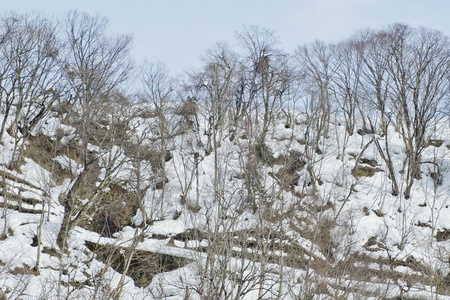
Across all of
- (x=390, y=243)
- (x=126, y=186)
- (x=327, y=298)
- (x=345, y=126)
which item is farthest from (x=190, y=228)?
(x=345, y=126)

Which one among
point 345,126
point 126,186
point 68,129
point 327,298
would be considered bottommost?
point 327,298

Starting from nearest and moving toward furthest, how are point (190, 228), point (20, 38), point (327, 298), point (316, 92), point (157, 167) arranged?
point (327, 298)
point (190, 228)
point (20, 38)
point (157, 167)
point (316, 92)

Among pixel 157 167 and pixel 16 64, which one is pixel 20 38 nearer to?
pixel 16 64

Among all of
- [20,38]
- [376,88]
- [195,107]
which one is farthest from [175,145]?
[376,88]

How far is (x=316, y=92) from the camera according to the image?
35.7 meters

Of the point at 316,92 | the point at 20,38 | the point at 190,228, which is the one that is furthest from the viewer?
the point at 316,92

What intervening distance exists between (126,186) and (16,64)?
32.8 feet

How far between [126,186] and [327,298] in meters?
15.1

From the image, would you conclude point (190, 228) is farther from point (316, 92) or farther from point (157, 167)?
point (316, 92)

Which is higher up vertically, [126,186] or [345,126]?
[345,126]

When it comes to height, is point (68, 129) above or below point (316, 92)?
below

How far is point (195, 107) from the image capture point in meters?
34.7

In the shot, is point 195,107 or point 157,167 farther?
point 195,107

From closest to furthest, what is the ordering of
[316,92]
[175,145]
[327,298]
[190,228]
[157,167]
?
[327,298], [190,228], [157,167], [175,145], [316,92]
